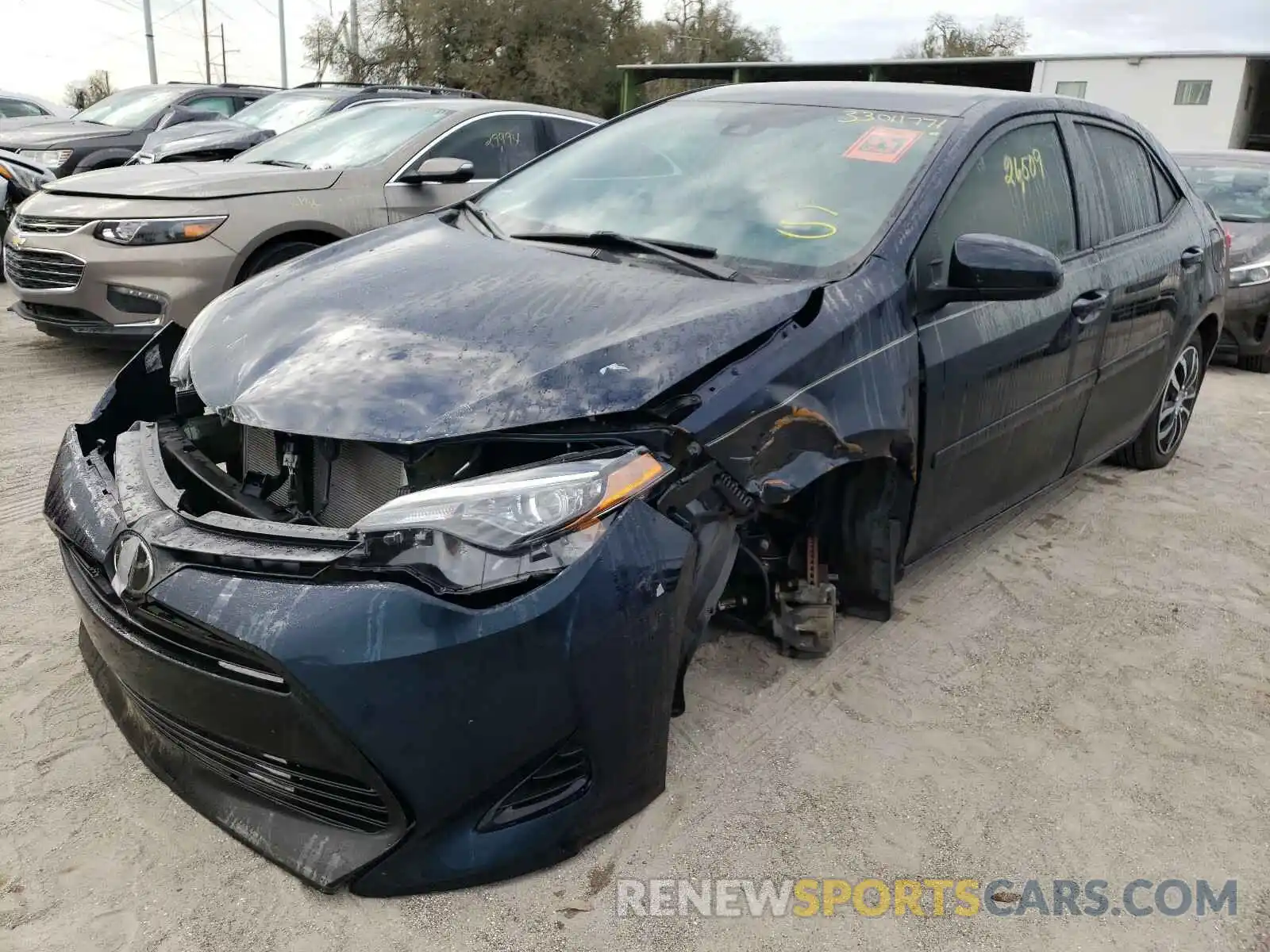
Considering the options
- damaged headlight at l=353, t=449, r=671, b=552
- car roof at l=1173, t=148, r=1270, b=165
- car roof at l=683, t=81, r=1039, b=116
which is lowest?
damaged headlight at l=353, t=449, r=671, b=552

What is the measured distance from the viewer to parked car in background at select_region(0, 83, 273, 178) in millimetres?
8852

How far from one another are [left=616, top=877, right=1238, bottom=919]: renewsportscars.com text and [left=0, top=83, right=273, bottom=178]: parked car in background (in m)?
8.71

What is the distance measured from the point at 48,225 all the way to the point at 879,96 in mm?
4565

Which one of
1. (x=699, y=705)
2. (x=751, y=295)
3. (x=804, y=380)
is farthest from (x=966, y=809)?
(x=751, y=295)

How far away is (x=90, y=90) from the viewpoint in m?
46.9

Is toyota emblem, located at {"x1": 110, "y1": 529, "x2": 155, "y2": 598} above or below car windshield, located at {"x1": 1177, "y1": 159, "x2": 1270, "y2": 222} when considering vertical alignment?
below

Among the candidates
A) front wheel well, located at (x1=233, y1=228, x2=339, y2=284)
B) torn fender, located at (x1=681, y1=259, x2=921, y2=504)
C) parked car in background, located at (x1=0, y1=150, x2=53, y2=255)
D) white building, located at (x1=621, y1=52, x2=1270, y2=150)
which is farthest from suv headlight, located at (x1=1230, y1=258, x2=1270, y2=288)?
white building, located at (x1=621, y1=52, x2=1270, y2=150)

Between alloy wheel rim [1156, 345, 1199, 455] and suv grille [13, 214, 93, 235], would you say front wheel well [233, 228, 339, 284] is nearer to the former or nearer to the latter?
suv grille [13, 214, 93, 235]

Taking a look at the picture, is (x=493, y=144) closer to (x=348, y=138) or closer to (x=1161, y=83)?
(x=348, y=138)

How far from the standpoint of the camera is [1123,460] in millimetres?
5008

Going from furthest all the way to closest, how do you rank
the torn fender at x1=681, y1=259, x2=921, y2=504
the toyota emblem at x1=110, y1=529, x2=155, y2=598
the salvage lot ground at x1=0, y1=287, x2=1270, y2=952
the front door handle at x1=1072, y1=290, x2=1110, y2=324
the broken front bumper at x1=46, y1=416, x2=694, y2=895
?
the front door handle at x1=1072, y1=290, x2=1110, y2=324 → the torn fender at x1=681, y1=259, x2=921, y2=504 → the salvage lot ground at x1=0, y1=287, x2=1270, y2=952 → the toyota emblem at x1=110, y1=529, x2=155, y2=598 → the broken front bumper at x1=46, y1=416, x2=694, y2=895

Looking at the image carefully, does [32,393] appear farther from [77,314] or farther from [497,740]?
[497,740]

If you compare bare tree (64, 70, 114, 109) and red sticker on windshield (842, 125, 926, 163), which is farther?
bare tree (64, 70, 114, 109)

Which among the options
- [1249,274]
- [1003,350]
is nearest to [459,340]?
[1003,350]
